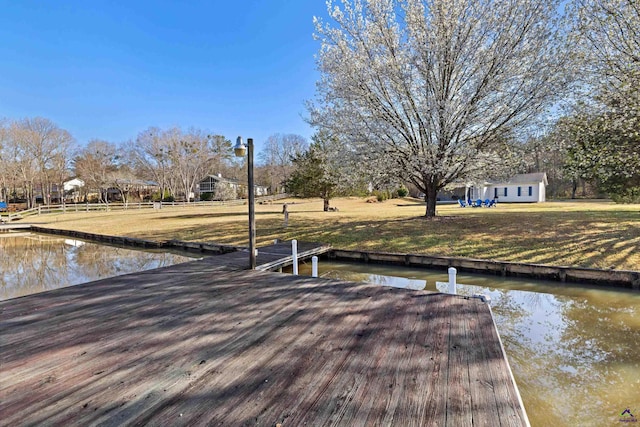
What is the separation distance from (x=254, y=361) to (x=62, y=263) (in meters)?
9.40

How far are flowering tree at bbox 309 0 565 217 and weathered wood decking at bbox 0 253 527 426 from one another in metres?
7.31

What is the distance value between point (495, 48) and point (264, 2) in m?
8.63

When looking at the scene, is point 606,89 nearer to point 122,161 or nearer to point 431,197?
point 431,197

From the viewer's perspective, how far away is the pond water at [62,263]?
6570 mm

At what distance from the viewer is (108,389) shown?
1.80 m

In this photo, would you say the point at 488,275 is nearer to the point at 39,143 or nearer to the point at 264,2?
the point at 264,2

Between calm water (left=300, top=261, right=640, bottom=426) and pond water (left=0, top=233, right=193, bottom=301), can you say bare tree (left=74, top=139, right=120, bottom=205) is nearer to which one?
pond water (left=0, top=233, right=193, bottom=301)

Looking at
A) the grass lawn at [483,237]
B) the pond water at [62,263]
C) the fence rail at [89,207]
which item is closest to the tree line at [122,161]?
the fence rail at [89,207]

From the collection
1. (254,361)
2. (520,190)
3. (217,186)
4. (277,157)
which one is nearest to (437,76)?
(254,361)

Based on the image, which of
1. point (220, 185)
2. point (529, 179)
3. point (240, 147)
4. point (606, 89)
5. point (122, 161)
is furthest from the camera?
point (122, 161)

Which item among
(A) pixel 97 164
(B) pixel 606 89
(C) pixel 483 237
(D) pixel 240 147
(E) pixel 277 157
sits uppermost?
(E) pixel 277 157

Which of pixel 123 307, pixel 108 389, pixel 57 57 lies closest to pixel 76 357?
pixel 108 389

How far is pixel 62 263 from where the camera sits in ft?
28.1

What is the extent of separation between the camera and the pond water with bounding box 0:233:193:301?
6.57 m
